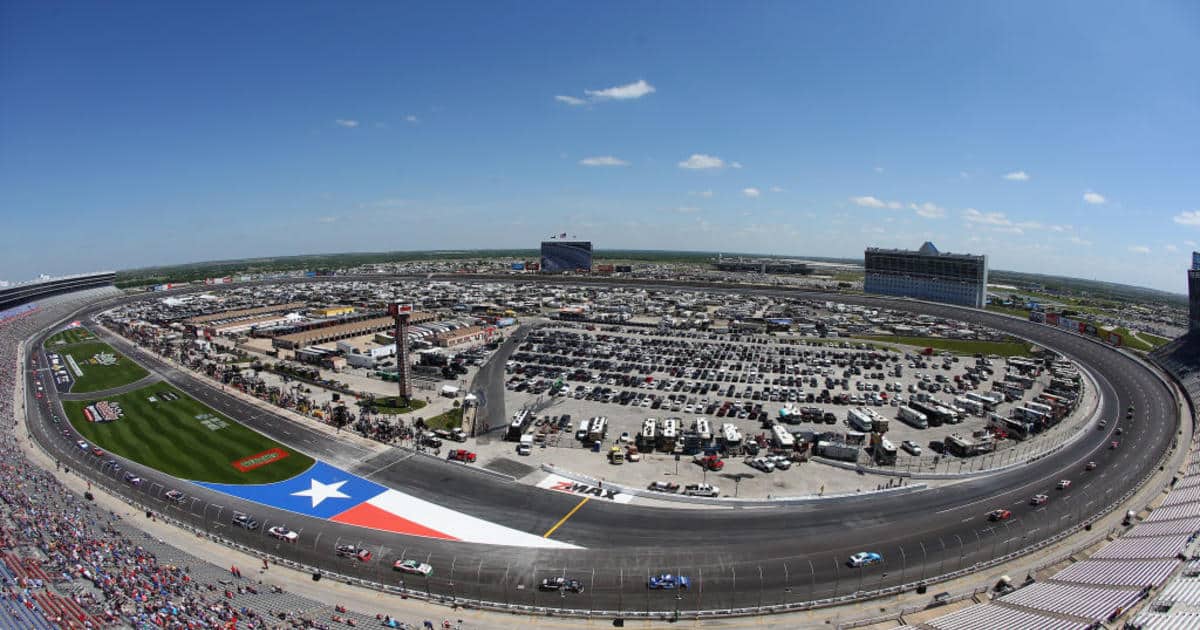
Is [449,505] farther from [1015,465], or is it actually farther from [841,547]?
[1015,465]

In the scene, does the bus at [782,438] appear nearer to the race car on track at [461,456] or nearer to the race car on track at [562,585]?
the race car on track at [562,585]

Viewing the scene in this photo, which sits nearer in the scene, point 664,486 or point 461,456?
point 664,486

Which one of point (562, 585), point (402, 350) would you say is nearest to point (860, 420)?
point (562, 585)

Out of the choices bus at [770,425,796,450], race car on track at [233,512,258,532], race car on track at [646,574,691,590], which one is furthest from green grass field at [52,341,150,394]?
bus at [770,425,796,450]

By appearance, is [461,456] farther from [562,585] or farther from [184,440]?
[184,440]

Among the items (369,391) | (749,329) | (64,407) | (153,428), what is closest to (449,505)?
(369,391)

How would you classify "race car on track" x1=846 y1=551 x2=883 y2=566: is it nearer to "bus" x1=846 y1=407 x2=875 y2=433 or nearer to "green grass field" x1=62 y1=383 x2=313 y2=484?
"bus" x1=846 y1=407 x2=875 y2=433
